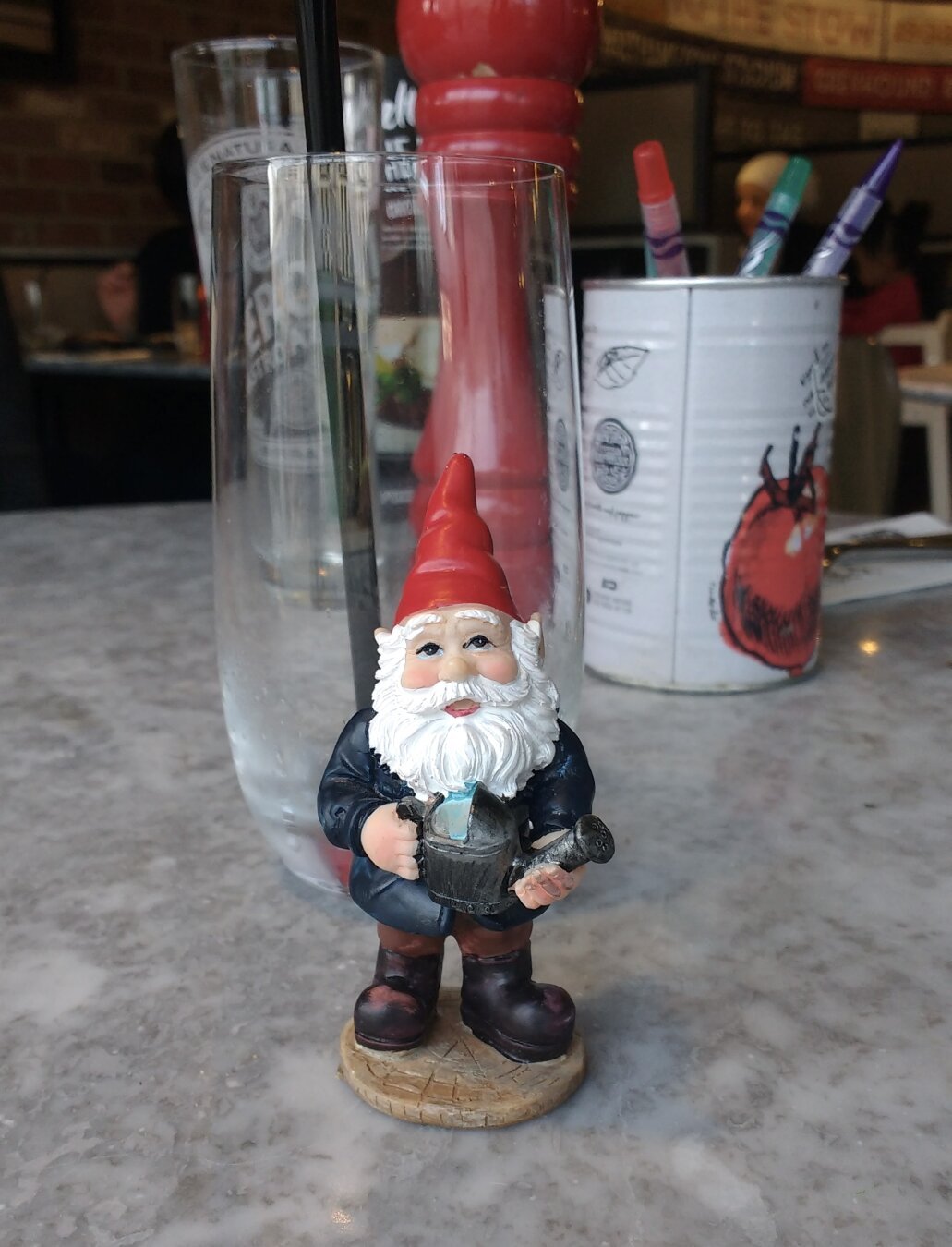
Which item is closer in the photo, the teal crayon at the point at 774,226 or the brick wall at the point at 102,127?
the teal crayon at the point at 774,226

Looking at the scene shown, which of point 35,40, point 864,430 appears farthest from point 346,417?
point 35,40

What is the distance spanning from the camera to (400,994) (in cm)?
26

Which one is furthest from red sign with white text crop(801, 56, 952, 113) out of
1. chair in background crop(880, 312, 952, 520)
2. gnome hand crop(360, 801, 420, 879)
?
gnome hand crop(360, 801, 420, 879)

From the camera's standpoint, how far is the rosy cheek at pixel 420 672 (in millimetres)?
246

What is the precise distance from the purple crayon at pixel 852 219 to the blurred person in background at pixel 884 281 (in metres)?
2.33

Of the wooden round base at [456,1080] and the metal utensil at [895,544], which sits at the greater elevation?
the wooden round base at [456,1080]

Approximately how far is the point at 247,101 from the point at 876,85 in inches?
225

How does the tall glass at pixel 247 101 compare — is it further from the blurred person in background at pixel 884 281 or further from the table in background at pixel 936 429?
the blurred person in background at pixel 884 281

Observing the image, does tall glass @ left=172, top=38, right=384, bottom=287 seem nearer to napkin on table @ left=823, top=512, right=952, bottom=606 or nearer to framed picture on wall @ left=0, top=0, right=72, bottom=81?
napkin on table @ left=823, top=512, right=952, bottom=606

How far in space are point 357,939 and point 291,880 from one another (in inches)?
1.6

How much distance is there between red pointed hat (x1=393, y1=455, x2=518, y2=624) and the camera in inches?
9.9

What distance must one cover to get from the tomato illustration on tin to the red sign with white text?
18.0ft

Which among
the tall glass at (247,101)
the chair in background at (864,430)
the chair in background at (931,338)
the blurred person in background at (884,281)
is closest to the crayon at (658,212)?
the tall glass at (247,101)

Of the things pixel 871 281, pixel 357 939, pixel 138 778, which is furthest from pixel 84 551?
pixel 871 281
